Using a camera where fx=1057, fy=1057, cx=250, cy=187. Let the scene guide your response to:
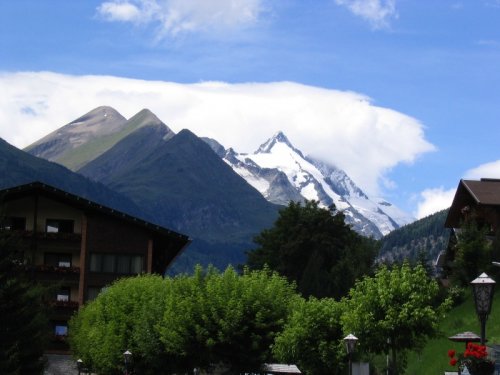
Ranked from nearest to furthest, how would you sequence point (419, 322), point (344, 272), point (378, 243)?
point (419, 322)
point (344, 272)
point (378, 243)

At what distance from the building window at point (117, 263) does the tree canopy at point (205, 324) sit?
80.3ft

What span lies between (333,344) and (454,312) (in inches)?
901

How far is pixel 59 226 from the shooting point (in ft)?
299

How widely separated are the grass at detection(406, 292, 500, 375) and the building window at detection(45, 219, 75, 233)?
3517cm

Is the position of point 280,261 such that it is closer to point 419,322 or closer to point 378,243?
point 378,243

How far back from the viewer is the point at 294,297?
56.4m

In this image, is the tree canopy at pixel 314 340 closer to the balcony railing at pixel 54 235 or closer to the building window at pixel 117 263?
the building window at pixel 117 263

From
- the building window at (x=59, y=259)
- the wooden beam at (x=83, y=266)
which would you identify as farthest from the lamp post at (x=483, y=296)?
the building window at (x=59, y=259)

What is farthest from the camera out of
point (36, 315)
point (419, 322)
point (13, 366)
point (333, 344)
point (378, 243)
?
point (378, 243)

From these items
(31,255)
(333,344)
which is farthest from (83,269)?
(333,344)

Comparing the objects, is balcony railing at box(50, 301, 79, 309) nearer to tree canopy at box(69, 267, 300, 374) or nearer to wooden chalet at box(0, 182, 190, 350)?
wooden chalet at box(0, 182, 190, 350)

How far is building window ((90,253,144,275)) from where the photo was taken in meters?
89.1

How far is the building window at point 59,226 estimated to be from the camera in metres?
91.0

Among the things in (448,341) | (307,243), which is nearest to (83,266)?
(307,243)
